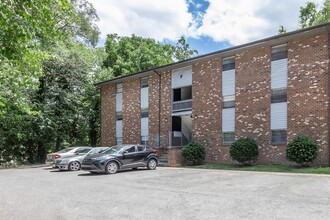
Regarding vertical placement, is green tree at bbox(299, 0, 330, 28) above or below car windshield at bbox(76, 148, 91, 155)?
above

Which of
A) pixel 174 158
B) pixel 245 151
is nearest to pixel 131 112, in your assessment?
pixel 174 158

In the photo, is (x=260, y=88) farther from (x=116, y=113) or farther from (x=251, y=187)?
(x=116, y=113)

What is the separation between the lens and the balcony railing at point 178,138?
22.2 meters

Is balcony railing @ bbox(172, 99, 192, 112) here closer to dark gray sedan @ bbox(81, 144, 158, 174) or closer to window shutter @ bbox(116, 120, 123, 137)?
dark gray sedan @ bbox(81, 144, 158, 174)

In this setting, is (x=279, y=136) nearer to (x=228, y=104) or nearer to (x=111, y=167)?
(x=228, y=104)

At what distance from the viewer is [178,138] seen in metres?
22.7

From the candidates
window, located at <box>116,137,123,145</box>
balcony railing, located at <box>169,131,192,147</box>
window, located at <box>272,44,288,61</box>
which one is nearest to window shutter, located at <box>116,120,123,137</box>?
window, located at <box>116,137,123,145</box>

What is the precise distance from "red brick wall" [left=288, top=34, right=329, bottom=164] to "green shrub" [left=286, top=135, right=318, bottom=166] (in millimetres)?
677

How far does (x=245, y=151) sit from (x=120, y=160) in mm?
6518

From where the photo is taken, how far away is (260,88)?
17.6 m

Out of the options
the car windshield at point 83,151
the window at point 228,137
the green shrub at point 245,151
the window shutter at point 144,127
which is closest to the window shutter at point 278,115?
the green shrub at point 245,151

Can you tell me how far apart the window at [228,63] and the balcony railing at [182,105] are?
3.43 m

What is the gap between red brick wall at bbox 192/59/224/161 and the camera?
19.5m

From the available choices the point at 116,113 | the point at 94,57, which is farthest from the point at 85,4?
the point at 116,113
